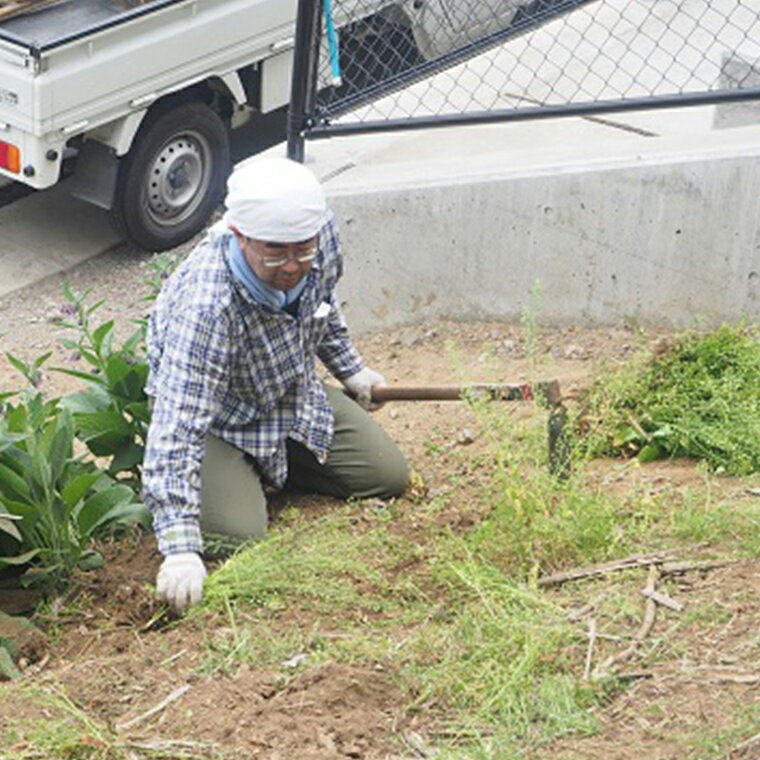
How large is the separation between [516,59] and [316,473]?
3.06 meters

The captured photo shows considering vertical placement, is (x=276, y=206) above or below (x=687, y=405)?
above

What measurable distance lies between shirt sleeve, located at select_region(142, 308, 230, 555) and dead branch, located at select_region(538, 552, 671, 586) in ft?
3.25

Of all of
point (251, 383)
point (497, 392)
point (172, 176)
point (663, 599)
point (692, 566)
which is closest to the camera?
point (663, 599)

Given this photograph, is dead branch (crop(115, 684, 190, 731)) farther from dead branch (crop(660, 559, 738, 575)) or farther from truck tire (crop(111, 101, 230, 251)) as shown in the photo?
truck tire (crop(111, 101, 230, 251))

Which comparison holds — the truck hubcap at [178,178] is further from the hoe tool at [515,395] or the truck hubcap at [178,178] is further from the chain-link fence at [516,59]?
the hoe tool at [515,395]

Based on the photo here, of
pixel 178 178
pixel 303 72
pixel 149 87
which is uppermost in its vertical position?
pixel 303 72

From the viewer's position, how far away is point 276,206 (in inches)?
173

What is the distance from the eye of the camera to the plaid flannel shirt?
14.7 feet

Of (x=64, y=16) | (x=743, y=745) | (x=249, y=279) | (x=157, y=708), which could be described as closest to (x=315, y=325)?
(x=249, y=279)

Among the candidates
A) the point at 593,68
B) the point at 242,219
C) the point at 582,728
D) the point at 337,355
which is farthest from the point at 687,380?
the point at 593,68

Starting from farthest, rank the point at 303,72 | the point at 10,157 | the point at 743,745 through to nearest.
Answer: the point at 10,157 → the point at 303,72 → the point at 743,745

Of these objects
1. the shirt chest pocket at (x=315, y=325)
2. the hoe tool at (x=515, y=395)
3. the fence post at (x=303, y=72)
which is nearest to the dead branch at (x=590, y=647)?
the hoe tool at (x=515, y=395)

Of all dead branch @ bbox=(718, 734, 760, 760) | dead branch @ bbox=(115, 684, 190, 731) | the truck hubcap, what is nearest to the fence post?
the truck hubcap

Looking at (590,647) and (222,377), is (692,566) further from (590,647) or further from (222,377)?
(222,377)
